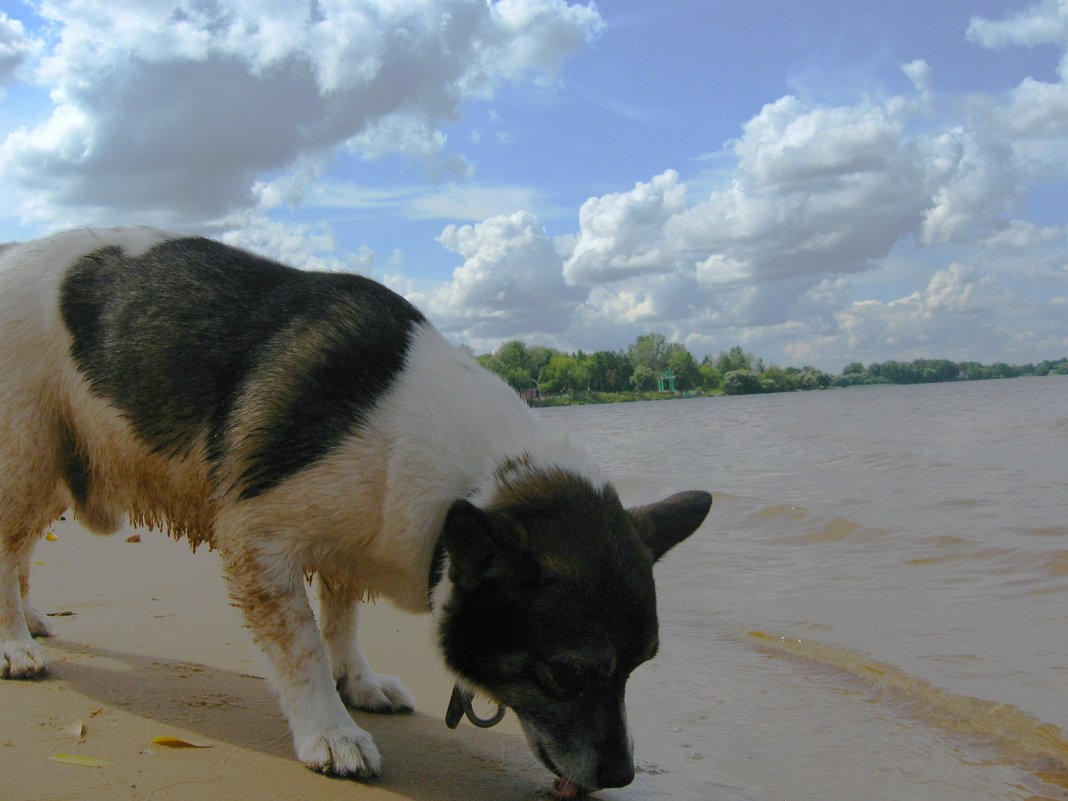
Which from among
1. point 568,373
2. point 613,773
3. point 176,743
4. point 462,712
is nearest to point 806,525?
point 462,712

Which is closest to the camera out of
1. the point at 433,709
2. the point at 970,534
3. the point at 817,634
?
the point at 433,709

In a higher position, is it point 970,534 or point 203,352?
point 203,352

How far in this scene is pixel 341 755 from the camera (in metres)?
3.81

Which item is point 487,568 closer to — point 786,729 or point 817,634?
point 786,729

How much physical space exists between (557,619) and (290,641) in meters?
1.41

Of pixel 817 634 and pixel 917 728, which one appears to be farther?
pixel 817 634

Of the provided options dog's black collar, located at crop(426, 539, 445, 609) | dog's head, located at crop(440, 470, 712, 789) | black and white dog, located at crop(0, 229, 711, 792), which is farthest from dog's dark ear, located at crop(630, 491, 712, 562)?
dog's black collar, located at crop(426, 539, 445, 609)

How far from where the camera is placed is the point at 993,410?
98.6 ft

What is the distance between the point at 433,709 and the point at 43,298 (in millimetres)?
3120

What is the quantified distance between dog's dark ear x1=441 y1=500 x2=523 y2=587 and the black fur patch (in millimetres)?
964

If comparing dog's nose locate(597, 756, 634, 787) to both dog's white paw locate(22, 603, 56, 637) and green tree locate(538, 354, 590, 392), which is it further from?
green tree locate(538, 354, 590, 392)

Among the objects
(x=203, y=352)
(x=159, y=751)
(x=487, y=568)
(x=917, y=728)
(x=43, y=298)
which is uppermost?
(x=43, y=298)

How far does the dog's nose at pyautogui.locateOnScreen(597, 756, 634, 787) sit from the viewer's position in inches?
137

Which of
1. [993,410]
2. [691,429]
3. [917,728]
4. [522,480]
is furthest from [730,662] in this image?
[993,410]
